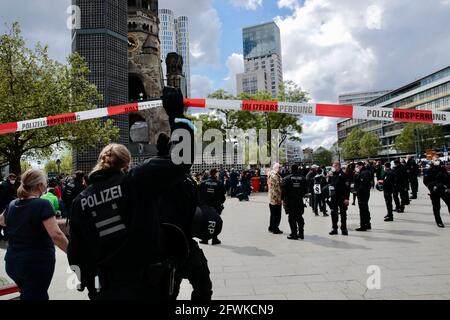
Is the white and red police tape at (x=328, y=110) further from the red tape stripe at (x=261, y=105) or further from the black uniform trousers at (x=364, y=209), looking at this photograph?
the black uniform trousers at (x=364, y=209)

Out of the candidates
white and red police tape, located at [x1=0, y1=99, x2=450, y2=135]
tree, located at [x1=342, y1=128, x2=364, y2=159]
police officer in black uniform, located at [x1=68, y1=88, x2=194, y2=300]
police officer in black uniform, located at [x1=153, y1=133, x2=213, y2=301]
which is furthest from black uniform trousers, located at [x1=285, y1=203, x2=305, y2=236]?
tree, located at [x1=342, y1=128, x2=364, y2=159]

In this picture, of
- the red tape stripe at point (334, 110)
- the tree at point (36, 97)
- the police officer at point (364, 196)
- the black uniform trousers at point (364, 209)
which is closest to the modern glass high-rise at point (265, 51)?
the tree at point (36, 97)

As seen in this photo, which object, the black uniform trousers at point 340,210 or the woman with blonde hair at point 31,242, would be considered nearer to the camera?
the woman with blonde hair at point 31,242

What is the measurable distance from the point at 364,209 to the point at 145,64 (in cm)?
5386

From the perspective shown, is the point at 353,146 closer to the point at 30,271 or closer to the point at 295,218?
the point at 295,218

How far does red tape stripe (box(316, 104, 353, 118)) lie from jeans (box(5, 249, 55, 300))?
5.98m

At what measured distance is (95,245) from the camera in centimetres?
223

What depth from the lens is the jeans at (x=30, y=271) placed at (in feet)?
10.7

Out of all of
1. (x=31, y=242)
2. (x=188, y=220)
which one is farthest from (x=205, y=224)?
Result: (x=31, y=242)

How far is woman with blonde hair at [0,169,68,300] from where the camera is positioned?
129 inches

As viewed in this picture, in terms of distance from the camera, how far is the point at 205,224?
11.4ft

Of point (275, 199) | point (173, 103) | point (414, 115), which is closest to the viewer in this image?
point (173, 103)
